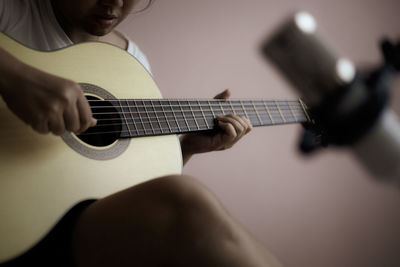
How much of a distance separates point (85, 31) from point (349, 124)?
0.88 meters

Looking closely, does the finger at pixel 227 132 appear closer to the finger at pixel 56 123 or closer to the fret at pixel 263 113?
the fret at pixel 263 113

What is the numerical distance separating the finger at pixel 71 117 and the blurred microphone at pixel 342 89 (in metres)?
0.40

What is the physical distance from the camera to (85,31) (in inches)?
39.9

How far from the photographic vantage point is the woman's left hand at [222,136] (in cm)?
103

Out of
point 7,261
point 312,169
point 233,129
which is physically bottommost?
point 312,169

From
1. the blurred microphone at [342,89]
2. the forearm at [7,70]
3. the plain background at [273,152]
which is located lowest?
the plain background at [273,152]

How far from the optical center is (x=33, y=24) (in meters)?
0.95

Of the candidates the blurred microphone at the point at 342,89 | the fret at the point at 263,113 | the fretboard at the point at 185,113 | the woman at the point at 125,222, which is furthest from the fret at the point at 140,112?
the blurred microphone at the point at 342,89

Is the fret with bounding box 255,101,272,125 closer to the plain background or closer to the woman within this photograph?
the plain background

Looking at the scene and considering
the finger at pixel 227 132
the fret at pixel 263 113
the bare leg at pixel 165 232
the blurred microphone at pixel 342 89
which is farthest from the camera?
the fret at pixel 263 113

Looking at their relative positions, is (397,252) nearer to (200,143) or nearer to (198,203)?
(200,143)

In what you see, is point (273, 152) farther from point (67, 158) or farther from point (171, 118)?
point (67, 158)

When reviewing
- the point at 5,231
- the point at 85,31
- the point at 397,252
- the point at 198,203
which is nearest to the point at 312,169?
the point at 397,252

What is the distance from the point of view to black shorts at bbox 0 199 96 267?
62cm
